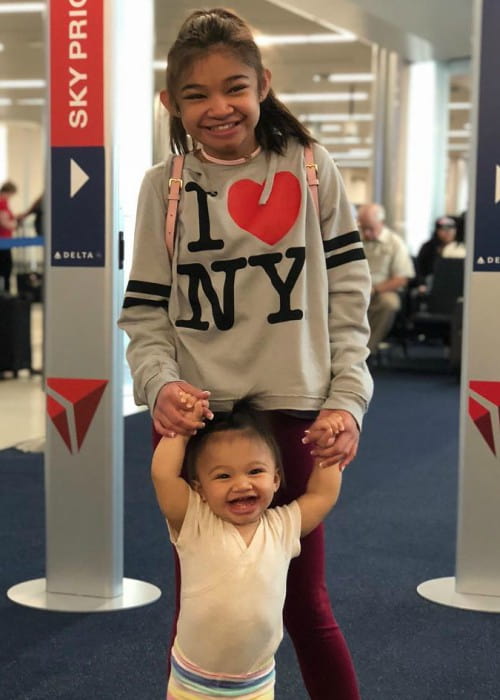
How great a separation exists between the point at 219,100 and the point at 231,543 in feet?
2.23

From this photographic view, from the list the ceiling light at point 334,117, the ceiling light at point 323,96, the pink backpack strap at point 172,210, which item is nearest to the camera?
the pink backpack strap at point 172,210

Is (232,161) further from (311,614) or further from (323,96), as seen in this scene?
(323,96)

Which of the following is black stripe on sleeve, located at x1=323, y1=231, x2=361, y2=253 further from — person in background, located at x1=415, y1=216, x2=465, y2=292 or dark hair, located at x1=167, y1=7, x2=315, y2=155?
person in background, located at x1=415, y1=216, x2=465, y2=292

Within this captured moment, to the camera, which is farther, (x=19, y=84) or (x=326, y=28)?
(x=19, y=84)

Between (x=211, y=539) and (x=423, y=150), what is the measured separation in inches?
452

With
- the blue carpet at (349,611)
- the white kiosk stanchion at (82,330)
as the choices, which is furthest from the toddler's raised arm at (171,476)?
the white kiosk stanchion at (82,330)

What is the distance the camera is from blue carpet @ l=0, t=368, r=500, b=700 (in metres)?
2.58

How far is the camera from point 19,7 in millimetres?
11570

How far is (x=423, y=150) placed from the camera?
12.6 meters

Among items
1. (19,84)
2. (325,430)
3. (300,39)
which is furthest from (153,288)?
(19,84)

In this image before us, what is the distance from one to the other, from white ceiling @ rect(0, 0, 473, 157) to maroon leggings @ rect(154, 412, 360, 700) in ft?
27.2

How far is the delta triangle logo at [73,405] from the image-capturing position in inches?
119

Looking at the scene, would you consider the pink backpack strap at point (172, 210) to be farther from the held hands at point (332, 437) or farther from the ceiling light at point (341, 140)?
the ceiling light at point (341, 140)

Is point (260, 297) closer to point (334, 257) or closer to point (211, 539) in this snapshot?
point (334, 257)
